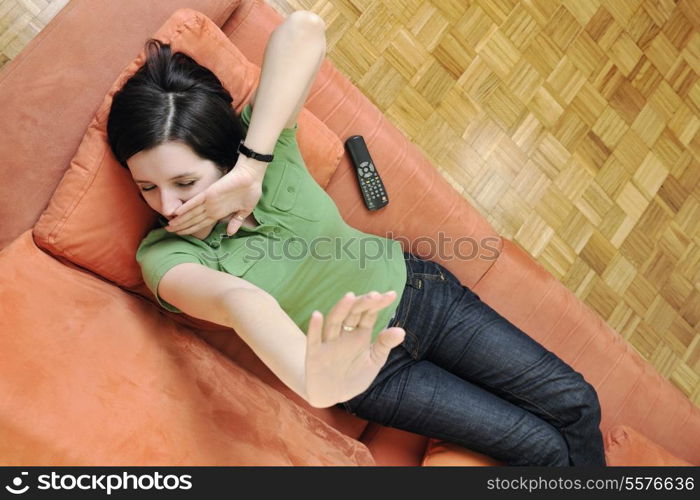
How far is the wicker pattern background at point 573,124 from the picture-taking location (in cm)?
207

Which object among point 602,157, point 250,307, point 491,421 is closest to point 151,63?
point 250,307

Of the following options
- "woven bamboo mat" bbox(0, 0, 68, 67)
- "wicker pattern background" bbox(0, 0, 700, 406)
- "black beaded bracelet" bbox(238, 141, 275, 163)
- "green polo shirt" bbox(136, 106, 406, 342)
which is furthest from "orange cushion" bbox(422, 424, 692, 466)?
"woven bamboo mat" bbox(0, 0, 68, 67)

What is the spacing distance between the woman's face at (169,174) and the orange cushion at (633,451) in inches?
52.9

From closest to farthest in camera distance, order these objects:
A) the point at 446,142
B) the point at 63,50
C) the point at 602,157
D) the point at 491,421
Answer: the point at 63,50 < the point at 491,421 < the point at 446,142 < the point at 602,157

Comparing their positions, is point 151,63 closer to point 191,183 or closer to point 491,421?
point 191,183

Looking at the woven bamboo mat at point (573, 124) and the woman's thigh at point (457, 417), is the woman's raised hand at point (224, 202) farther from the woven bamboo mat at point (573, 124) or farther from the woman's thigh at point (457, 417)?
the woven bamboo mat at point (573, 124)

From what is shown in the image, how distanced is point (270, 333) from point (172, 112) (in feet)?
1.78

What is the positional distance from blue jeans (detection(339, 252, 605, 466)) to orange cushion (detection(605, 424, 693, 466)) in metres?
0.10

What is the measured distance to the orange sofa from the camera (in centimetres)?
110

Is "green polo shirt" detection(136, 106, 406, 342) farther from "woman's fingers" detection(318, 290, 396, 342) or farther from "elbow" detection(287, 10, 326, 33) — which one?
"woman's fingers" detection(318, 290, 396, 342)

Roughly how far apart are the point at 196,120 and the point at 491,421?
3.39ft

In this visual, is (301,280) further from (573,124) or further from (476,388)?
(573,124)

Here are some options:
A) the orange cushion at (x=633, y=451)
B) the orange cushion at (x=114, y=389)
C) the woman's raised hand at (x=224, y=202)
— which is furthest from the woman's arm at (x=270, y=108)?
the orange cushion at (x=633, y=451)
